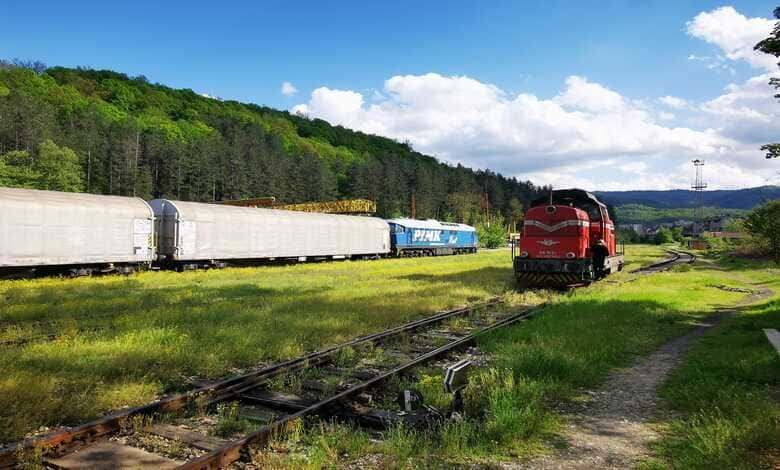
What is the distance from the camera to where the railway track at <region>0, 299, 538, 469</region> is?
4.91 m

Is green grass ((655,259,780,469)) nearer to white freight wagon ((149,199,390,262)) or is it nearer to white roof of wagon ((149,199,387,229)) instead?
white freight wagon ((149,199,390,262))

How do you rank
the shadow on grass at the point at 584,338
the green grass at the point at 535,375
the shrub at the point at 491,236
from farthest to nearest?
1. the shrub at the point at 491,236
2. the shadow on grass at the point at 584,338
3. the green grass at the point at 535,375

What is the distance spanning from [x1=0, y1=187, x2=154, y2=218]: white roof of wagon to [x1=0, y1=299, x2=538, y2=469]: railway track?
17208 mm

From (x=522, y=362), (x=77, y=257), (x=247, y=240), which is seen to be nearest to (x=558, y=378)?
(x=522, y=362)

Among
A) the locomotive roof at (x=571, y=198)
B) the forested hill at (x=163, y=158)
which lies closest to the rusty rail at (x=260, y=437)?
the locomotive roof at (x=571, y=198)

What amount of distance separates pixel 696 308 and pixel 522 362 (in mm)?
11411

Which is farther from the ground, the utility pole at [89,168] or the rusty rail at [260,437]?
the utility pole at [89,168]

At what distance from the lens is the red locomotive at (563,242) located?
18.6 m

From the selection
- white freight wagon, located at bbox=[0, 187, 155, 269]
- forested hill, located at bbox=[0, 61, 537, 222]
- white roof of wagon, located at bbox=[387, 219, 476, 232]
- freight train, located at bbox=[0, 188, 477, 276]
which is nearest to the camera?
white freight wagon, located at bbox=[0, 187, 155, 269]

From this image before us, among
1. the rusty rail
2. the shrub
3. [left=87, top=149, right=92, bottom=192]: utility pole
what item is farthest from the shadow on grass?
[left=87, top=149, right=92, bottom=192]: utility pole

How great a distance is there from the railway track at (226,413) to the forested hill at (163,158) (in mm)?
66969

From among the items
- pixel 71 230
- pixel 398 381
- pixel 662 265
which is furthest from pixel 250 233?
pixel 662 265

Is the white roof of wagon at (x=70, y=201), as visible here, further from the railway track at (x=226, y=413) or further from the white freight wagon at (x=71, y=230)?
the railway track at (x=226, y=413)

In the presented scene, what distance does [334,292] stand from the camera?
18.0 metres
